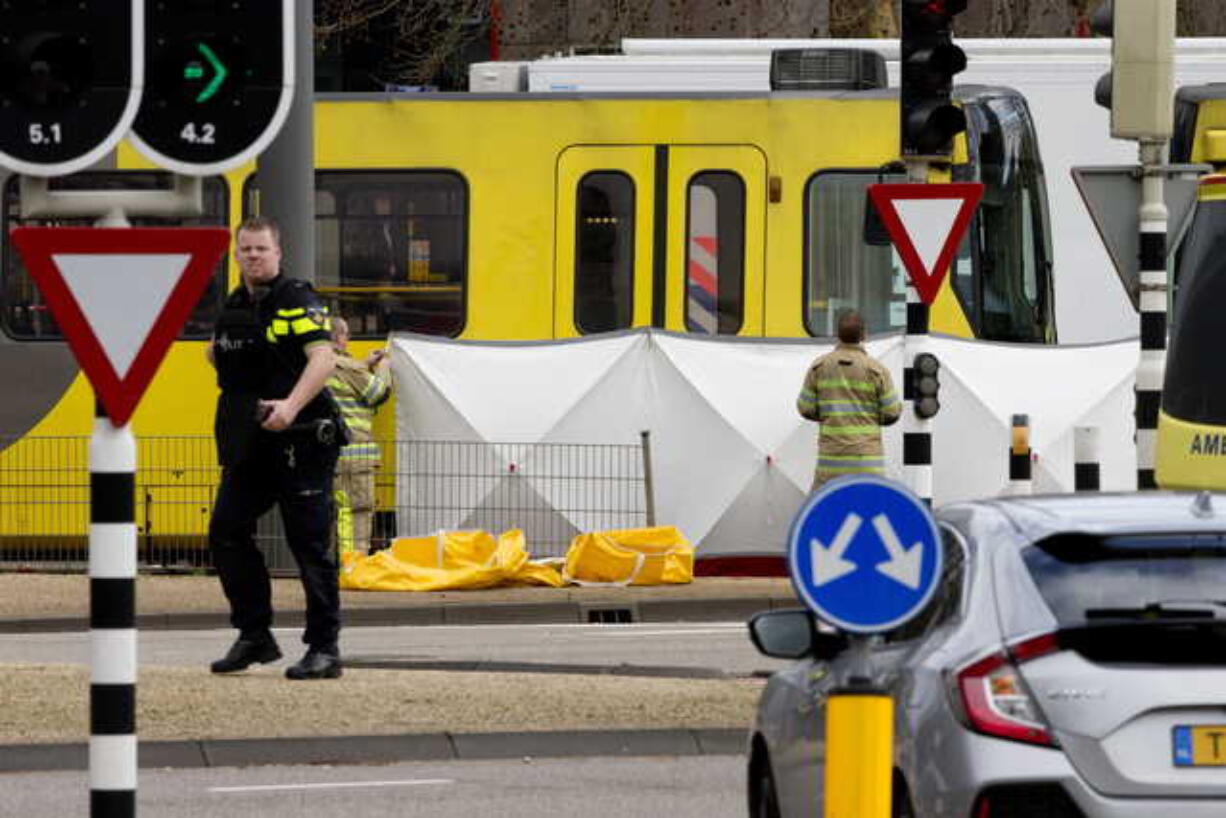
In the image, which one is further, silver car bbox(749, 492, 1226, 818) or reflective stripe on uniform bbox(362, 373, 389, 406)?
reflective stripe on uniform bbox(362, 373, 389, 406)

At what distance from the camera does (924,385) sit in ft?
54.1

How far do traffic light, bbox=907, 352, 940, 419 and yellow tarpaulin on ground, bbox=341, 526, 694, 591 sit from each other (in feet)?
13.7

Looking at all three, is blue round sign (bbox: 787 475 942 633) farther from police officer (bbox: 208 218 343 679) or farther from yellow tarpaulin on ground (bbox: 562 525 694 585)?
yellow tarpaulin on ground (bbox: 562 525 694 585)

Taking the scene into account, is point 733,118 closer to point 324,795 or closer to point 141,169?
point 141,169

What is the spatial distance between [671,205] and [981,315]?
2.37m

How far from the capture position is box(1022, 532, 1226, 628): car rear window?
7.04m

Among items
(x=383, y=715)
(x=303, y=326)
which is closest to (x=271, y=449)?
(x=303, y=326)

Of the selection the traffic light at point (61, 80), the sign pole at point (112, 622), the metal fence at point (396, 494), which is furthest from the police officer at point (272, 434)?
the metal fence at point (396, 494)

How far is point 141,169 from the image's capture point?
2242cm

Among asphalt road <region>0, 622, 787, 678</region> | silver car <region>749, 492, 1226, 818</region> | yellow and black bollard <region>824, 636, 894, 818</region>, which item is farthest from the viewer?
asphalt road <region>0, 622, 787, 678</region>

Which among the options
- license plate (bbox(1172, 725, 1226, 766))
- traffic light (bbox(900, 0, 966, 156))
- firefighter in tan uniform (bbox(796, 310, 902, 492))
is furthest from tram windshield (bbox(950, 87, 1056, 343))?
license plate (bbox(1172, 725, 1226, 766))

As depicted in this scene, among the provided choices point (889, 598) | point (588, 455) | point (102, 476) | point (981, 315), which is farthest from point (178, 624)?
point (889, 598)

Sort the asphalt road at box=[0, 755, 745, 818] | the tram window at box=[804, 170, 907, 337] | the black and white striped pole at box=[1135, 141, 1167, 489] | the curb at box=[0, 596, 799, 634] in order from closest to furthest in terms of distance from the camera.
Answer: the asphalt road at box=[0, 755, 745, 818], the black and white striped pole at box=[1135, 141, 1167, 489], the curb at box=[0, 596, 799, 634], the tram window at box=[804, 170, 907, 337]

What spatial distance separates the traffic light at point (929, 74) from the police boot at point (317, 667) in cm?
452
